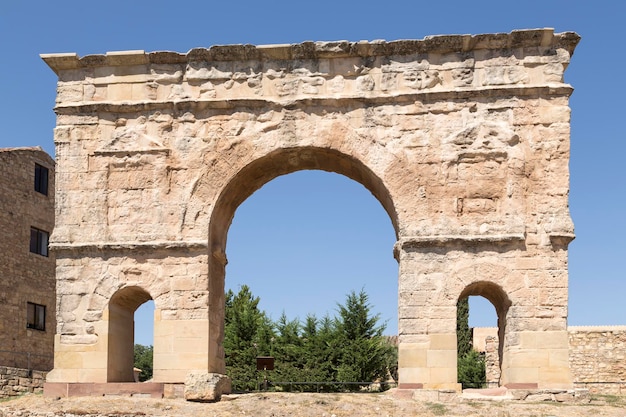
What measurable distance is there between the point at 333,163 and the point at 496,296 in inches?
144

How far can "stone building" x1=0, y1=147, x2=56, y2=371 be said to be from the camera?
22.8 m

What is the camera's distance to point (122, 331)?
1398 cm

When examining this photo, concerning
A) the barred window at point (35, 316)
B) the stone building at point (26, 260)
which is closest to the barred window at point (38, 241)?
the stone building at point (26, 260)

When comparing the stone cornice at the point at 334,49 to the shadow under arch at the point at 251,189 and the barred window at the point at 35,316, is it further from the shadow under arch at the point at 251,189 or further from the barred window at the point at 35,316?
the barred window at the point at 35,316

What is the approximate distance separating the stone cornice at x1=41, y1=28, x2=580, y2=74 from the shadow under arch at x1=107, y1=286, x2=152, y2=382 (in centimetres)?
403

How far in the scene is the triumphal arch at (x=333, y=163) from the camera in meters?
13.0

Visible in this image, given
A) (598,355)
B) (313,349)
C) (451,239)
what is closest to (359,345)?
(313,349)

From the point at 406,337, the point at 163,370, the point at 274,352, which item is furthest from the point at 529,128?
the point at 274,352

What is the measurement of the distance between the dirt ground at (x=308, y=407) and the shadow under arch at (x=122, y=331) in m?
0.92

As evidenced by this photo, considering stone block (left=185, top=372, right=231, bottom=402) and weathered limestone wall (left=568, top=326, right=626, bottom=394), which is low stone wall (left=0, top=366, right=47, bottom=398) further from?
weathered limestone wall (left=568, top=326, right=626, bottom=394)

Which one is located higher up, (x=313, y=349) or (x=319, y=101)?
(x=319, y=101)

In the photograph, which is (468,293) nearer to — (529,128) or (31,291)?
(529,128)

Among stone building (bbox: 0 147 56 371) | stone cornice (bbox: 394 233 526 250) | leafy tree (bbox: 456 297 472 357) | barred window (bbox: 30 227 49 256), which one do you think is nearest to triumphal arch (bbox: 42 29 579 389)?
stone cornice (bbox: 394 233 526 250)

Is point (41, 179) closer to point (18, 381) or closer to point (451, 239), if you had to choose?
point (18, 381)
